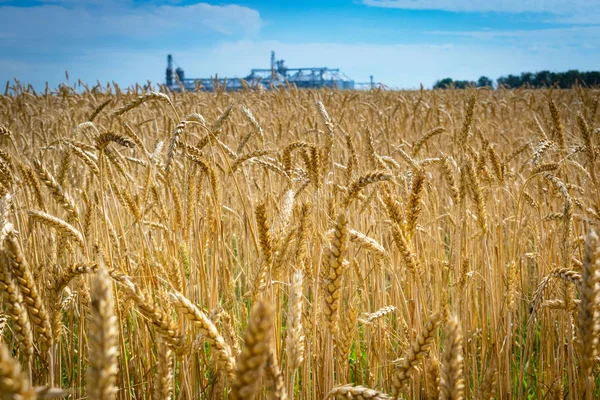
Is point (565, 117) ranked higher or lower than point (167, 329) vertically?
higher

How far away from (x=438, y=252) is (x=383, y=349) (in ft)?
2.05

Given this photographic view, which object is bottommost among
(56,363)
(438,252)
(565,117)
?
(56,363)

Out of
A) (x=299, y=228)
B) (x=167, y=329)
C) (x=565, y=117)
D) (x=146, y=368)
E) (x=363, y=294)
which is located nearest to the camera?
(x=167, y=329)

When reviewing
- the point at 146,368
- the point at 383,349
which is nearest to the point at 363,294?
the point at 383,349

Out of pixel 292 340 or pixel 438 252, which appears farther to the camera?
pixel 438 252

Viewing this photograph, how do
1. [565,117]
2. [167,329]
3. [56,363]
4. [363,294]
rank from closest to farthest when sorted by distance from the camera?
1. [167,329]
2. [56,363]
3. [363,294]
4. [565,117]

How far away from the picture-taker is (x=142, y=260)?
1724 millimetres

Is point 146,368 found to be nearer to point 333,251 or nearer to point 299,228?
point 299,228

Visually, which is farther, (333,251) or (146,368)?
(146,368)

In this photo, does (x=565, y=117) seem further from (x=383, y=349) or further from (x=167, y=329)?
(x=167, y=329)

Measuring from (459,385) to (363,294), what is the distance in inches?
57.8

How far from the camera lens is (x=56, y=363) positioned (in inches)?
71.4

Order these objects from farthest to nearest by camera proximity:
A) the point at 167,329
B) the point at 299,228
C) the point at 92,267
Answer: the point at 299,228, the point at 92,267, the point at 167,329

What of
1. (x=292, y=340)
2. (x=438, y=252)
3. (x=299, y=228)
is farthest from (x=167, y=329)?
(x=438, y=252)
